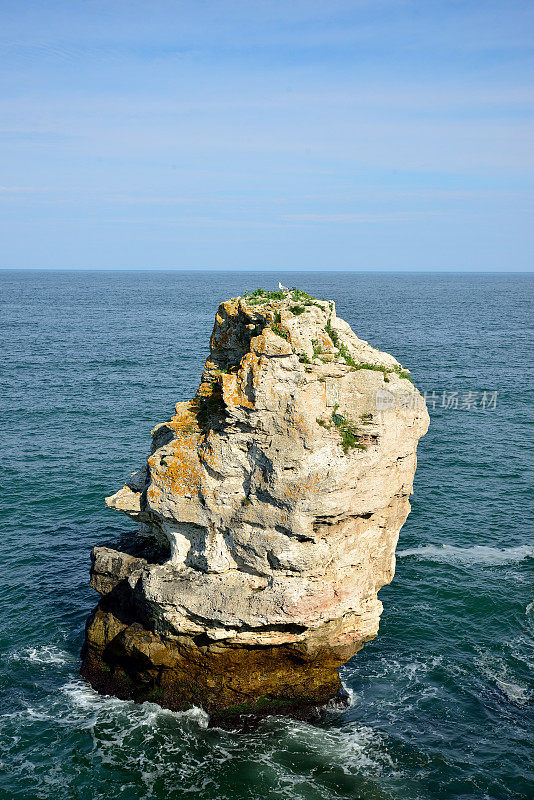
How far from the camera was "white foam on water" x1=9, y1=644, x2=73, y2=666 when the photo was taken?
26.1m

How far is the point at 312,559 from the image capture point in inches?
862

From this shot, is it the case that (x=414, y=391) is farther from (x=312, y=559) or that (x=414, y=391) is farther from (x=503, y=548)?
(x=503, y=548)

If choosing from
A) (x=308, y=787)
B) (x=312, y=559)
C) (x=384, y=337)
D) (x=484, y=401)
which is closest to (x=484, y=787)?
(x=308, y=787)

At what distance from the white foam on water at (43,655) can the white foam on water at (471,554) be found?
17.3 meters

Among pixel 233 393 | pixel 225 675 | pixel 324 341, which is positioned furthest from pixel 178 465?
pixel 225 675

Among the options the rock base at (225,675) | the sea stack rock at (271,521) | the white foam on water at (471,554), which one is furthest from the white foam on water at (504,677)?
the white foam on water at (471,554)

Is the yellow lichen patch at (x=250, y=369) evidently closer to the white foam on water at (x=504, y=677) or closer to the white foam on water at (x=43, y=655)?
the white foam on water at (x=43, y=655)

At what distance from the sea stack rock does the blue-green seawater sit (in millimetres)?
1647

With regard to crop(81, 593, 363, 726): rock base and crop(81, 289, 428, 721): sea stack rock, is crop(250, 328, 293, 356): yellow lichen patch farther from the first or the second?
crop(81, 593, 363, 726): rock base

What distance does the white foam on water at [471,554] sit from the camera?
33.2 m

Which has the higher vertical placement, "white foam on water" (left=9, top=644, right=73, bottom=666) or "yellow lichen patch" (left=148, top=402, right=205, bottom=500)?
"yellow lichen patch" (left=148, top=402, right=205, bottom=500)

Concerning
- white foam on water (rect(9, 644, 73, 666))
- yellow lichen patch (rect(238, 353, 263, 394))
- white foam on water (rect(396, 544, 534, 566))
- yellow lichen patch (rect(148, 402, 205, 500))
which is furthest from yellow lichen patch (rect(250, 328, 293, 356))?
white foam on water (rect(396, 544, 534, 566))

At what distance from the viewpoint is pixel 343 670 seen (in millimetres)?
26422

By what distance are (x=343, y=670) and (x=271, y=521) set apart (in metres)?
8.96
